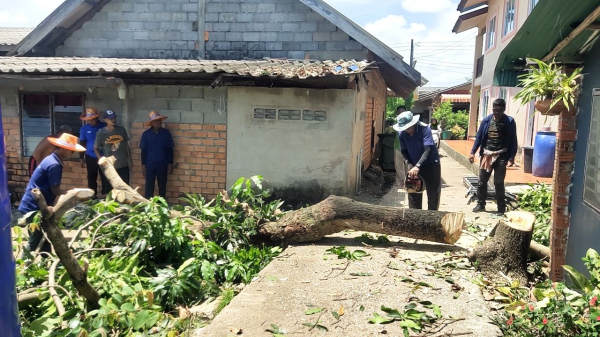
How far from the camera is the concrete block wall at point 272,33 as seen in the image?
9727 millimetres

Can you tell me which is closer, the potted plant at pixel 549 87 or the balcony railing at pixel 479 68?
the potted plant at pixel 549 87

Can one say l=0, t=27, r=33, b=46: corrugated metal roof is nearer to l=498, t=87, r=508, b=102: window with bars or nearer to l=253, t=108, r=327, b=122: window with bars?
l=253, t=108, r=327, b=122: window with bars

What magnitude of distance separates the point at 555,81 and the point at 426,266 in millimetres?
2166

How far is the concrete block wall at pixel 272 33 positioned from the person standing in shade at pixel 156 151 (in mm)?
2440

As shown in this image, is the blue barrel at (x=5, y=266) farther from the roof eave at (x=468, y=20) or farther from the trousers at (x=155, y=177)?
the roof eave at (x=468, y=20)

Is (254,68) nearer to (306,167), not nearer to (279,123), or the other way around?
(279,123)

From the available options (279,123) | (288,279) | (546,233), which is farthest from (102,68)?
(546,233)

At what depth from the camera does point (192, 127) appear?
8836mm

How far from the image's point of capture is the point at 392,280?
461 cm

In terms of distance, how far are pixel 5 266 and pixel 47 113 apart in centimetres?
858

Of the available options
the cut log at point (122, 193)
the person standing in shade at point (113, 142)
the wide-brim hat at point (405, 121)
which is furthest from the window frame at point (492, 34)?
the cut log at point (122, 193)

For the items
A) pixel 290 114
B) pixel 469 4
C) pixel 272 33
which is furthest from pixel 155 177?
pixel 469 4

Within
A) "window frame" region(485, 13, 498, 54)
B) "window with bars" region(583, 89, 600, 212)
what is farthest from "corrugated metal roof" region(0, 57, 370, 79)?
"window frame" region(485, 13, 498, 54)

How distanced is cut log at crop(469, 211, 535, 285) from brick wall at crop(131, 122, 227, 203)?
5224mm
